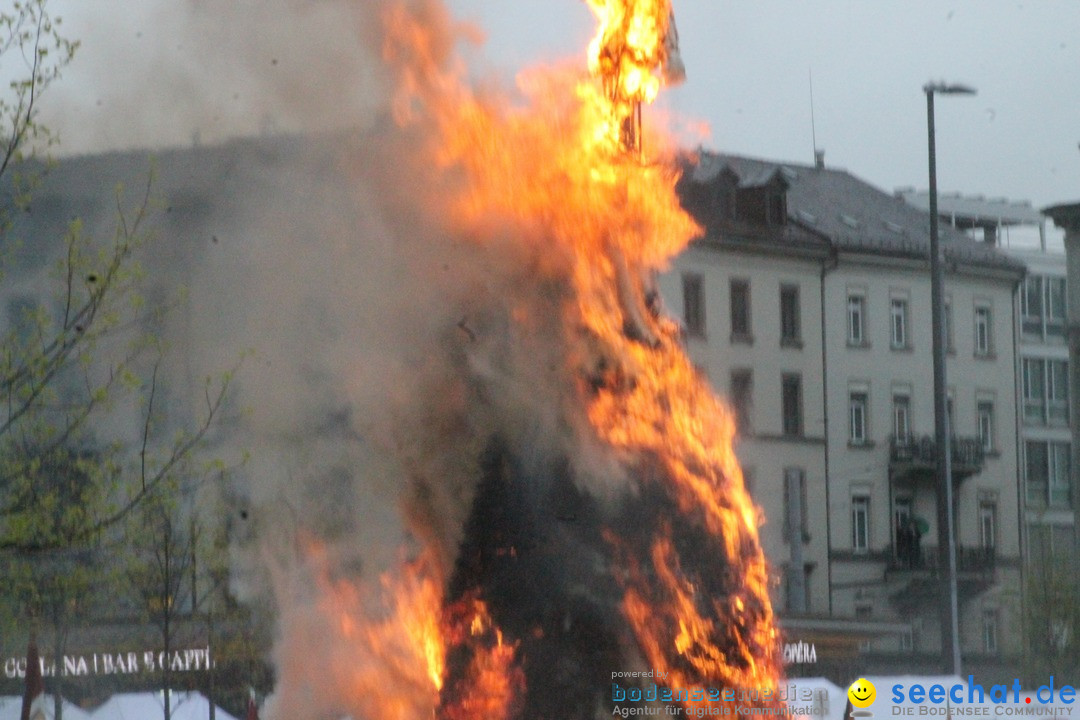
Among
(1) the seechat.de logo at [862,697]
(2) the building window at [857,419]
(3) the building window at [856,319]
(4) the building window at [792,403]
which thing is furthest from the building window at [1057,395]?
(1) the seechat.de logo at [862,697]

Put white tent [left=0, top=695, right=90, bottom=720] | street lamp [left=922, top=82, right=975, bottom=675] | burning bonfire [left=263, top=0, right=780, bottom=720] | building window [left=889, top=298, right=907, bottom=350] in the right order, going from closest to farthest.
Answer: burning bonfire [left=263, top=0, right=780, bottom=720] → white tent [left=0, top=695, right=90, bottom=720] → street lamp [left=922, top=82, right=975, bottom=675] → building window [left=889, top=298, right=907, bottom=350]

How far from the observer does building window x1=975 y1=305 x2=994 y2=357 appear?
52938 millimetres

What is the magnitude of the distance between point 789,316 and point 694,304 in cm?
412

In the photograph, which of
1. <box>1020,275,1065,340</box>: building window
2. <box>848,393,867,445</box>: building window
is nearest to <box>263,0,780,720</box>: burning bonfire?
<box>848,393,867,445</box>: building window

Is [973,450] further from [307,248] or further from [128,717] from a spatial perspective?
[307,248]

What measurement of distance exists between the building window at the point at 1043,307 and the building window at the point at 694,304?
14.4 meters

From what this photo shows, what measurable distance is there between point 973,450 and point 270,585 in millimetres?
34425

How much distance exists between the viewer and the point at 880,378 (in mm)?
51312

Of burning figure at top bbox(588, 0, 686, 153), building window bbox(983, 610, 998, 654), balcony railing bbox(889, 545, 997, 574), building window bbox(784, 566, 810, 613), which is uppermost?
burning figure at top bbox(588, 0, 686, 153)

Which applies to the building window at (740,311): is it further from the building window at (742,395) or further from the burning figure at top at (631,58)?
the burning figure at top at (631,58)

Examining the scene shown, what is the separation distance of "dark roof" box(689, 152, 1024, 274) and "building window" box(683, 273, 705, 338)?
131 inches

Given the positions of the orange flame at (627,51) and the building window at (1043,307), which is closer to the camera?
the orange flame at (627,51)

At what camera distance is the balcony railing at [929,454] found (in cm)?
5072

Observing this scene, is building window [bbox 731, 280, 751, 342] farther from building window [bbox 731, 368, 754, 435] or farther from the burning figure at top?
the burning figure at top
